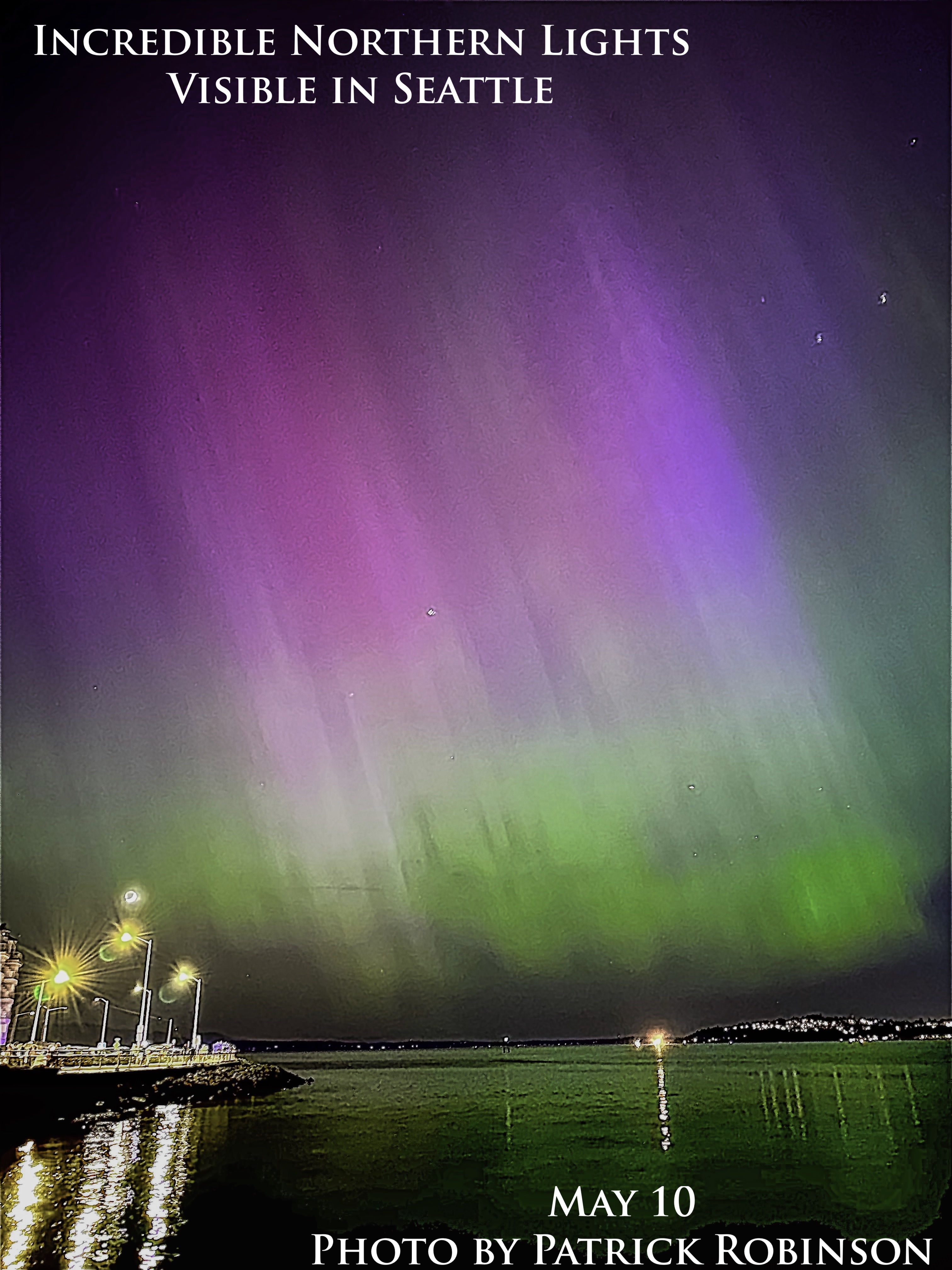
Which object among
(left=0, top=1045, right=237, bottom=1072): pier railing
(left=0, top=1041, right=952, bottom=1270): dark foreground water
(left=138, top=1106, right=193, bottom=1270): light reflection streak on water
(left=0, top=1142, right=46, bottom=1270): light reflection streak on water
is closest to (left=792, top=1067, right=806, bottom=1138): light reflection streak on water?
(left=0, top=1041, right=952, bottom=1270): dark foreground water

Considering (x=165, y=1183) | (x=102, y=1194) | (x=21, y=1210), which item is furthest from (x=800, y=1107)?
(x=21, y=1210)

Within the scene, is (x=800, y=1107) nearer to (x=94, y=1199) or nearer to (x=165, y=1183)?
(x=165, y=1183)

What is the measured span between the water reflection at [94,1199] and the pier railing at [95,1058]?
5.34m

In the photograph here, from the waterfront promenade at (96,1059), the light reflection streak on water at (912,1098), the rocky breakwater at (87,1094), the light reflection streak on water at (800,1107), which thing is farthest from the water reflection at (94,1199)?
the light reflection streak on water at (912,1098)

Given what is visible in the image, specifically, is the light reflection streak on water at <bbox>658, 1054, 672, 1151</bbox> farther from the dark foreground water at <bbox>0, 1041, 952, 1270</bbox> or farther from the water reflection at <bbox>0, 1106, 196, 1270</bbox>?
the water reflection at <bbox>0, 1106, 196, 1270</bbox>

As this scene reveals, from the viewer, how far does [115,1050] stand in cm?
5509

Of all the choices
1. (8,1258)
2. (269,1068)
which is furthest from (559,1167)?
(269,1068)

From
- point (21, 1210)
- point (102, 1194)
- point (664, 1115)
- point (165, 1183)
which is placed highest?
point (664, 1115)

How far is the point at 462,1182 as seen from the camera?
33188 mm

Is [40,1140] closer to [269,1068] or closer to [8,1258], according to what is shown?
[8,1258]

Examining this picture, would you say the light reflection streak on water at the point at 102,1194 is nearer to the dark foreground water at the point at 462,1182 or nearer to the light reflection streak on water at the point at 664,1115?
the dark foreground water at the point at 462,1182

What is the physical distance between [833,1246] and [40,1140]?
29551 mm

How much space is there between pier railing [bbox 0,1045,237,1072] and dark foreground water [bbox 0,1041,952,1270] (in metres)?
4.15

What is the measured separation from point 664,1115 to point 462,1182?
112 ft
